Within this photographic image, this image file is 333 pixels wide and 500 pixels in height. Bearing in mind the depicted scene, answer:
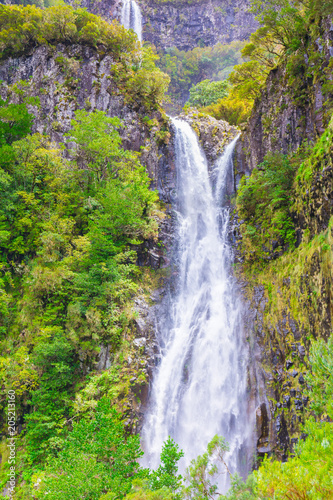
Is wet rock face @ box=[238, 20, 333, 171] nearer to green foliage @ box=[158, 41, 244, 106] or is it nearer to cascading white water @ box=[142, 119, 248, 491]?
cascading white water @ box=[142, 119, 248, 491]

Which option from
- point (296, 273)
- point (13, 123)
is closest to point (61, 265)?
point (13, 123)

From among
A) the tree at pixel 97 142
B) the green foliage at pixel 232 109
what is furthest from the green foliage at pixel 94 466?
the green foliage at pixel 232 109

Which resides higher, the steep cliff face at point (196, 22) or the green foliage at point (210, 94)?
the steep cliff face at point (196, 22)

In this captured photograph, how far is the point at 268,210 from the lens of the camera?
14.4m

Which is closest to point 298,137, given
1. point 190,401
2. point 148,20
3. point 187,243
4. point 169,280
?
point 187,243

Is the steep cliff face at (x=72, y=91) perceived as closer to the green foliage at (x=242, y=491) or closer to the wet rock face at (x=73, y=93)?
the wet rock face at (x=73, y=93)

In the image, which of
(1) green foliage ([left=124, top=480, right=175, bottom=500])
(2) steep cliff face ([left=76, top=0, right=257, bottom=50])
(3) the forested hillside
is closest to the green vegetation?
(3) the forested hillside

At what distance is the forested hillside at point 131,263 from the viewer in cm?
740

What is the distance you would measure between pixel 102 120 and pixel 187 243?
9451 mm

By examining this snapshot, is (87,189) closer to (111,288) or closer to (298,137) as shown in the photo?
(111,288)

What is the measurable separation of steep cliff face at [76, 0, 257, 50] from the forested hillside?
37.7 metres

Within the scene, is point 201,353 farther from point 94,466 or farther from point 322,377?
point 322,377

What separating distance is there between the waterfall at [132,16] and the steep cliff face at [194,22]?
135 inches

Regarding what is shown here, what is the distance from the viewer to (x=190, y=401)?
11.9 metres
